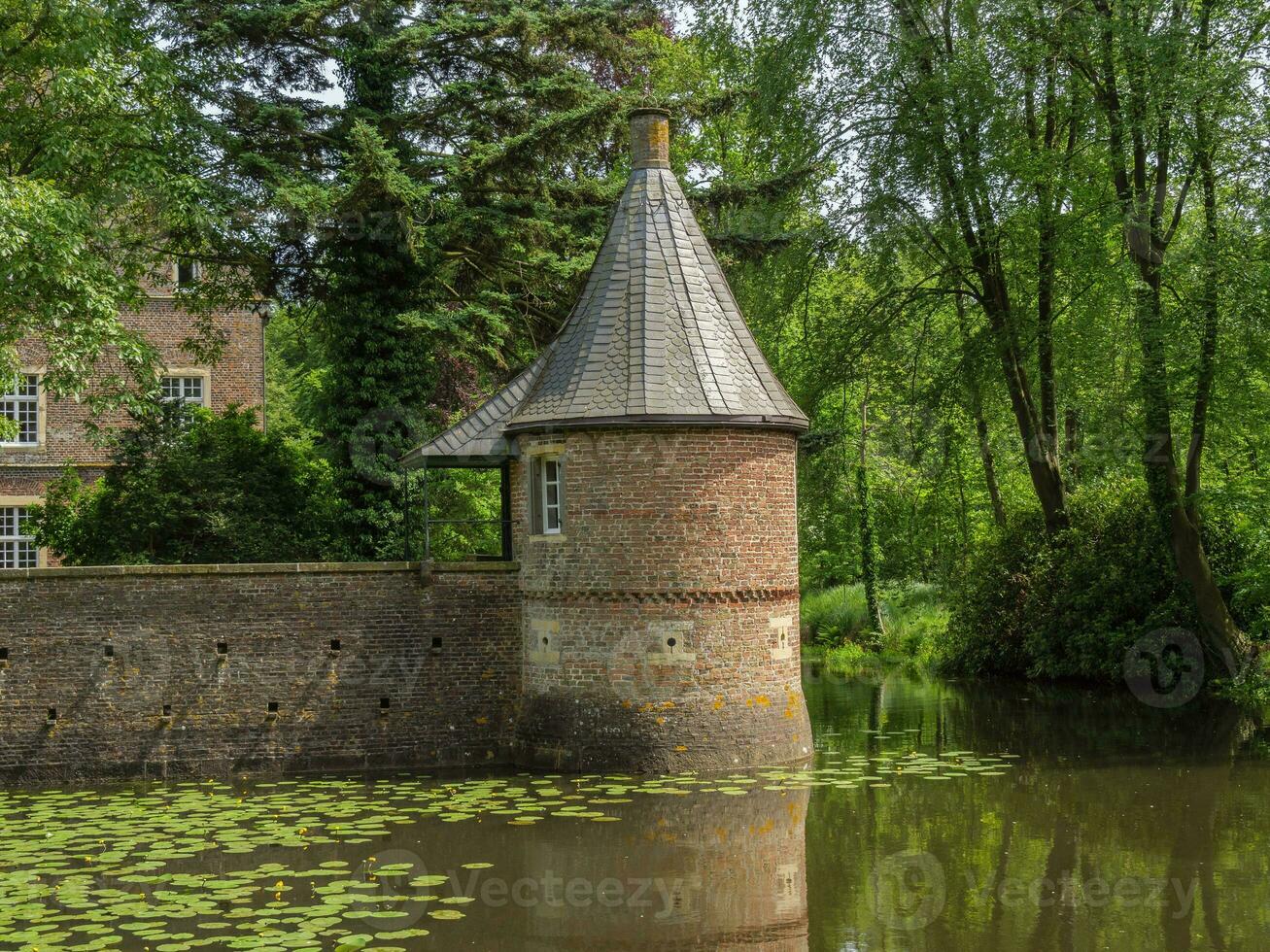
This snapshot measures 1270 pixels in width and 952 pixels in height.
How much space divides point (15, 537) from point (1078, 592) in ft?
70.0

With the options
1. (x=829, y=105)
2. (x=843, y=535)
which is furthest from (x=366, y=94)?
(x=843, y=535)

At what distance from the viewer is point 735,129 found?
30.3 m

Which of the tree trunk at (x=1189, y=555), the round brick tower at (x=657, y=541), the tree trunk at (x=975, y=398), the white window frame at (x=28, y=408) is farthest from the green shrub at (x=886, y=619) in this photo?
the white window frame at (x=28, y=408)

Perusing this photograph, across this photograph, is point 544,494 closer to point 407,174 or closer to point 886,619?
point 407,174

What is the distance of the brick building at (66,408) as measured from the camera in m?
27.6

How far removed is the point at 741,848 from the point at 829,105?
1425cm

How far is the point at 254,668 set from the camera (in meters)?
14.9

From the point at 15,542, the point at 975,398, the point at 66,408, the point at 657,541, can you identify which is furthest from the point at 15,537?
the point at 975,398

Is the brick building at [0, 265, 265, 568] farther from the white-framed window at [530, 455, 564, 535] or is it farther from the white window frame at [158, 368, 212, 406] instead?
the white-framed window at [530, 455, 564, 535]

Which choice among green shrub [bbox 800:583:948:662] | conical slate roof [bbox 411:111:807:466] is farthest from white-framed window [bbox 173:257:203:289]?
green shrub [bbox 800:583:948:662]

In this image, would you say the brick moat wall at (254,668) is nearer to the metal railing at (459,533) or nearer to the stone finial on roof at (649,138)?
the metal railing at (459,533)

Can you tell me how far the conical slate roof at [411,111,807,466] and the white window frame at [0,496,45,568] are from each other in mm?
15678

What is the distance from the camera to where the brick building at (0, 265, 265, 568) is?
2764 centimetres

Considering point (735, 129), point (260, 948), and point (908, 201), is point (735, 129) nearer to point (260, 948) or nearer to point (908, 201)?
point (908, 201)
